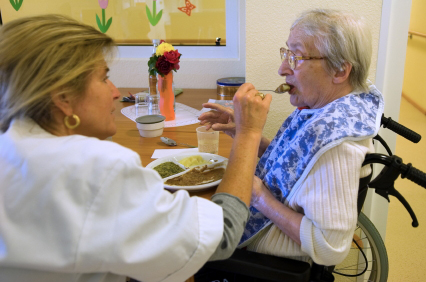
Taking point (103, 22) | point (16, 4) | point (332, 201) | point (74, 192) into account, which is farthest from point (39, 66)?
point (16, 4)

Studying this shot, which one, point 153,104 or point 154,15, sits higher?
point 154,15

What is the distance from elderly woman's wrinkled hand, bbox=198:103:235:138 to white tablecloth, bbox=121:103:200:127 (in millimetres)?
380

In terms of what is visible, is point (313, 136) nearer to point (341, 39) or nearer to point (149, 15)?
point (341, 39)

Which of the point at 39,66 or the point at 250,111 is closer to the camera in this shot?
the point at 39,66

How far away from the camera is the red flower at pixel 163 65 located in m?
1.98

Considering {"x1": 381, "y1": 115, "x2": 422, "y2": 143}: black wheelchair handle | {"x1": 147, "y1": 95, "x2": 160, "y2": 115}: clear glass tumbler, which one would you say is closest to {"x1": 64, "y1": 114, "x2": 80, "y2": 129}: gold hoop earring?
{"x1": 381, "y1": 115, "x2": 422, "y2": 143}: black wheelchair handle

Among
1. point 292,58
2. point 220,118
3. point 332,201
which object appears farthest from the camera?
point 220,118

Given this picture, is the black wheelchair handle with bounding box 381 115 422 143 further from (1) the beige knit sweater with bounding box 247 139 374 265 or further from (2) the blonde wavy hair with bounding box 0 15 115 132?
(2) the blonde wavy hair with bounding box 0 15 115 132

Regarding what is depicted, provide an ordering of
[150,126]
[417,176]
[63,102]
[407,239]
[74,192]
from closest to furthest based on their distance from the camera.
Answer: [74,192] → [63,102] → [417,176] → [150,126] → [407,239]

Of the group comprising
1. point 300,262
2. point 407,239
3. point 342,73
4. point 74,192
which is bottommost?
point 407,239

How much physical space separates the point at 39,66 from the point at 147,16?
2040 millimetres

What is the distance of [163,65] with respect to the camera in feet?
6.53

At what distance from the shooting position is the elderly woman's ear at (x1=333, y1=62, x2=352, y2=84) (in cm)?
124

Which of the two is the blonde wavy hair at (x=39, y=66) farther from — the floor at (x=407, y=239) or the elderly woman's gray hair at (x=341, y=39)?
the floor at (x=407, y=239)
